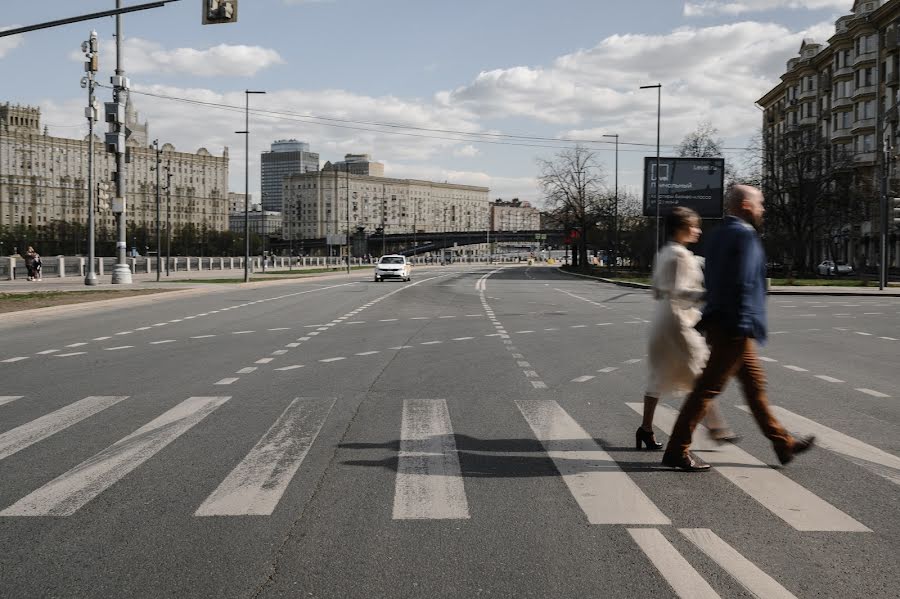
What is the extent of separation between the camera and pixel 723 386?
5992mm

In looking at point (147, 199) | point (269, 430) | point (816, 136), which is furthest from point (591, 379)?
point (147, 199)

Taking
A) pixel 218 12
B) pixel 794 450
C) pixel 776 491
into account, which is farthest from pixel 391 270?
pixel 776 491

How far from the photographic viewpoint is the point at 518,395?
954 cm

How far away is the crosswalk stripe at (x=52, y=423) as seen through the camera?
699 centimetres

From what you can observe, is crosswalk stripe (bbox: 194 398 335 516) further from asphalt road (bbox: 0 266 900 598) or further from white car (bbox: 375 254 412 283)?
white car (bbox: 375 254 412 283)

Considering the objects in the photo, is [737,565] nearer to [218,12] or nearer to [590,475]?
[590,475]

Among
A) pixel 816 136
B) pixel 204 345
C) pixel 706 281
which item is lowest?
pixel 204 345

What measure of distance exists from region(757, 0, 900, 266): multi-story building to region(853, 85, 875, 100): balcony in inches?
3.3

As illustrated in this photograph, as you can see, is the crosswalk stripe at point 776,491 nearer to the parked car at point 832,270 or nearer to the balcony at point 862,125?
the parked car at point 832,270

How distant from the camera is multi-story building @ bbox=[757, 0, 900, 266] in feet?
200

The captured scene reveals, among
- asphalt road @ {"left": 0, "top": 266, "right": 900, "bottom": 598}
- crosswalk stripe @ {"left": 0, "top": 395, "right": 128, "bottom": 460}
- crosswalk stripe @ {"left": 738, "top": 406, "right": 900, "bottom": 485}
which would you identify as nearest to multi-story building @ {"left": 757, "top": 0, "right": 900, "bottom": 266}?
asphalt road @ {"left": 0, "top": 266, "right": 900, "bottom": 598}

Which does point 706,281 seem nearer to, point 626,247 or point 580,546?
point 580,546

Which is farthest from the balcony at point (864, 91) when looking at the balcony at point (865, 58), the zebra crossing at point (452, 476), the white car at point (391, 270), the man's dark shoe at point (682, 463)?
the man's dark shoe at point (682, 463)

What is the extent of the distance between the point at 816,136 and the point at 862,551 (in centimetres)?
6273
